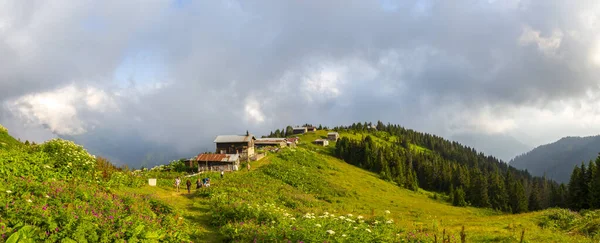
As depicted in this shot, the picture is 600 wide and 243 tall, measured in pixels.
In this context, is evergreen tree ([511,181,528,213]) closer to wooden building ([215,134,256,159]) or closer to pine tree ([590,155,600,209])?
pine tree ([590,155,600,209])

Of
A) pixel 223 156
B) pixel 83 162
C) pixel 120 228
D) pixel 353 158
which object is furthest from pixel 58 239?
pixel 353 158

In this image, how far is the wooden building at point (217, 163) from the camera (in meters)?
53.7

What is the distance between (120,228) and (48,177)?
34.8ft

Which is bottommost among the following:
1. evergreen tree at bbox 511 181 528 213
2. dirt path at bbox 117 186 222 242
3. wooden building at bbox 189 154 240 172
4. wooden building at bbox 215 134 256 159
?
evergreen tree at bbox 511 181 528 213

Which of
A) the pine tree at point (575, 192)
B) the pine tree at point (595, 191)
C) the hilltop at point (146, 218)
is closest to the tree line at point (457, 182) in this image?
the pine tree at point (575, 192)

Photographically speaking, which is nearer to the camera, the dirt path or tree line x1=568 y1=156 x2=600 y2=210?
the dirt path

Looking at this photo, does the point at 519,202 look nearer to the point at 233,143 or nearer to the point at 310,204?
the point at 233,143

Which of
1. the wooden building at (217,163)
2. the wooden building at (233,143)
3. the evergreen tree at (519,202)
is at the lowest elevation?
the evergreen tree at (519,202)

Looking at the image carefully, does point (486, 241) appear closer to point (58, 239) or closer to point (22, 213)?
point (58, 239)

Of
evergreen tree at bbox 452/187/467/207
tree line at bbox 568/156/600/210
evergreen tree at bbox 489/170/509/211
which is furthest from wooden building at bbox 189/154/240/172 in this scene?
evergreen tree at bbox 489/170/509/211

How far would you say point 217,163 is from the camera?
5469cm

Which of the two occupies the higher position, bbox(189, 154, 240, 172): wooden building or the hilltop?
bbox(189, 154, 240, 172): wooden building

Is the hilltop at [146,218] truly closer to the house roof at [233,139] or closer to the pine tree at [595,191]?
the pine tree at [595,191]

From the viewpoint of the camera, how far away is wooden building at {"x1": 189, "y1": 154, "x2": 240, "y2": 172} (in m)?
53.7
